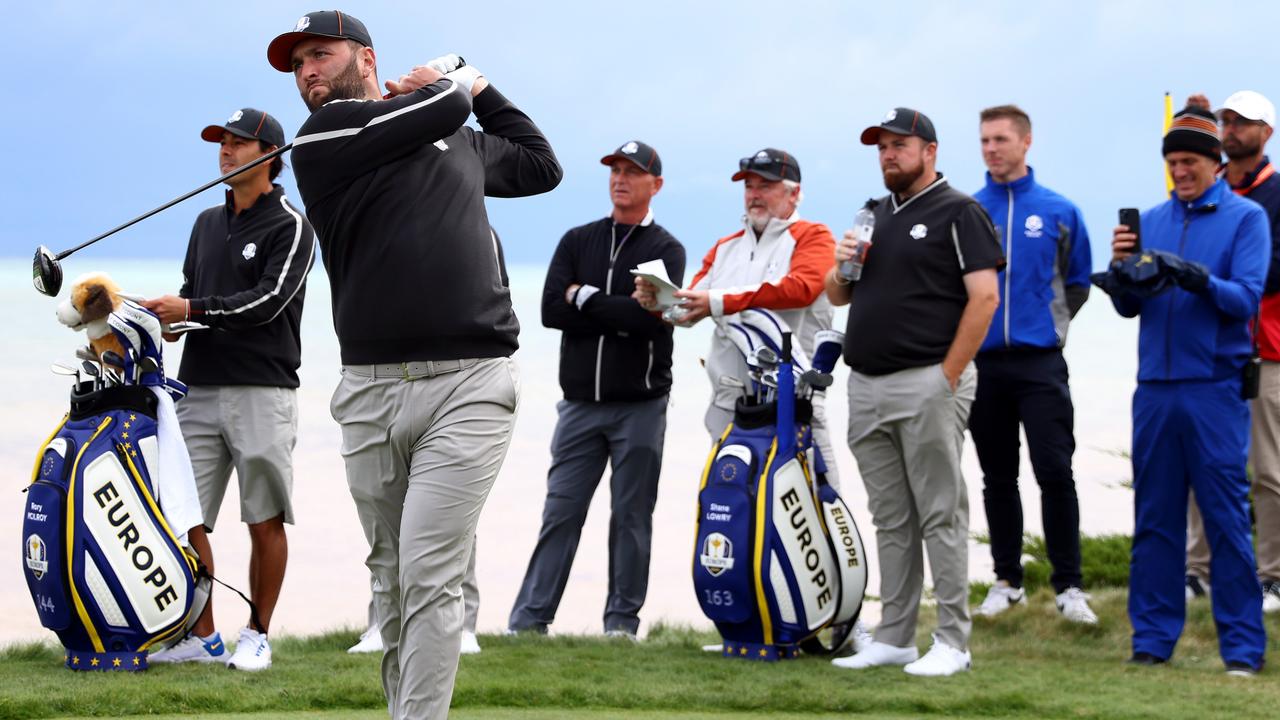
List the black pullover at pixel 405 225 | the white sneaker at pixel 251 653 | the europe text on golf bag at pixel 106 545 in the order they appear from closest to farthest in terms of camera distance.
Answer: the black pullover at pixel 405 225
the europe text on golf bag at pixel 106 545
the white sneaker at pixel 251 653

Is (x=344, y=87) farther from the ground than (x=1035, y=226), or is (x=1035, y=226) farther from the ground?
(x=344, y=87)

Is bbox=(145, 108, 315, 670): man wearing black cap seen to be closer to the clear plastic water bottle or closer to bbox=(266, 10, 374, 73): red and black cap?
bbox=(266, 10, 374, 73): red and black cap

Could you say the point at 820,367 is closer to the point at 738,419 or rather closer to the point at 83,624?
the point at 738,419

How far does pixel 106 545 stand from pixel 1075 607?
13.6ft

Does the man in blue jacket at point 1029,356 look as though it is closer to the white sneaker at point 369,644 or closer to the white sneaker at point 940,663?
the white sneaker at point 940,663

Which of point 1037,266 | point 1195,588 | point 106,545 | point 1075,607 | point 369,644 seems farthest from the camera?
point 1195,588

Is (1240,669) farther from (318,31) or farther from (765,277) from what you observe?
(318,31)

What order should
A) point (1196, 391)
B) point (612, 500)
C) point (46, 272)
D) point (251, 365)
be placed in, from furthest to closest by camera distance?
1. point (612, 500)
2. point (251, 365)
3. point (1196, 391)
4. point (46, 272)

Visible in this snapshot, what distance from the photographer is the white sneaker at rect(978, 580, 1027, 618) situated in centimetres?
705

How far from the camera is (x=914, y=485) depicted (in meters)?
5.85

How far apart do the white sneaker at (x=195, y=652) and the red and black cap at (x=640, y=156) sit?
281 cm

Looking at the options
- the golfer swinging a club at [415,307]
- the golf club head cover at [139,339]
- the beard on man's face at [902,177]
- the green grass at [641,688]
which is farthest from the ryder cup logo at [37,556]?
the beard on man's face at [902,177]

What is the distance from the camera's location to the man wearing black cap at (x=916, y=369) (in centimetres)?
567

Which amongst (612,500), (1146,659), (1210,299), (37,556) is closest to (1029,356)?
(1210,299)
